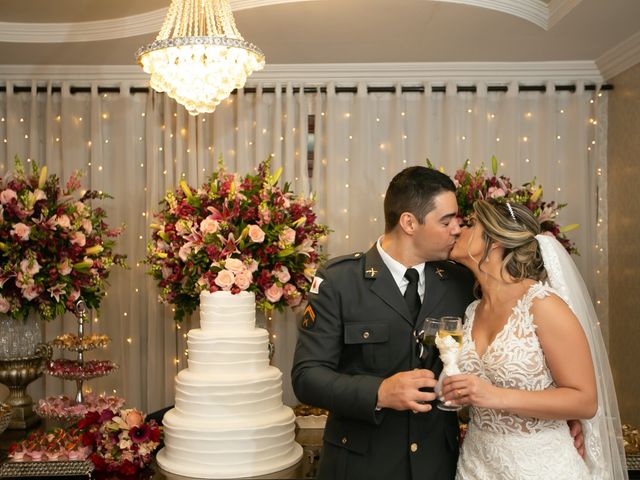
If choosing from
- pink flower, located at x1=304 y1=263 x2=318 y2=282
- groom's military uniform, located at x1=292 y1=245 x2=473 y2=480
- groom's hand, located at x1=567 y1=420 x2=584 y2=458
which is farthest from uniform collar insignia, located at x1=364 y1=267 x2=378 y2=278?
pink flower, located at x1=304 y1=263 x2=318 y2=282

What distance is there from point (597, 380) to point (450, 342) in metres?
0.71

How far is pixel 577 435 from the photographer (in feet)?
8.70

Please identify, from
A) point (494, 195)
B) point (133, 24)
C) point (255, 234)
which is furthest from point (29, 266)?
point (494, 195)

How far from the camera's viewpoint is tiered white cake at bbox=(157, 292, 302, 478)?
3.49m

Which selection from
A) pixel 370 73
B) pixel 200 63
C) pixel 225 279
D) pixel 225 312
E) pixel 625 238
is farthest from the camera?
pixel 370 73

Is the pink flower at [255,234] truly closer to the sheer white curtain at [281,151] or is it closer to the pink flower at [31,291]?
the pink flower at [31,291]

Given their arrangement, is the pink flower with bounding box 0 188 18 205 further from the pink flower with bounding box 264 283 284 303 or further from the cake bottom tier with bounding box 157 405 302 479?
the cake bottom tier with bounding box 157 405 302 479

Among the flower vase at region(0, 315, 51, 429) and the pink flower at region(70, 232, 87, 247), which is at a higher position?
the pink flower at region(70, 232, 87, 247)

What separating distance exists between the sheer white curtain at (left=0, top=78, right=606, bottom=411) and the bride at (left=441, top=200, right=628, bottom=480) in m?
3.06

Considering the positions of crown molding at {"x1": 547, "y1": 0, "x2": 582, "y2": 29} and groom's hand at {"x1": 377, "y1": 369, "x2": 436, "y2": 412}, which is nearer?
groom's hand at {"x1": 377, "y1": 369, "x2": 436, "y2": 412}

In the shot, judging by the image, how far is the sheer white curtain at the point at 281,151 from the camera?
5.74 m

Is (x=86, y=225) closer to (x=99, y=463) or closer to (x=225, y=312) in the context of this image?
(x=225, y=312)

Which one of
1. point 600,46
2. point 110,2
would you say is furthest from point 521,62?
point 110,2

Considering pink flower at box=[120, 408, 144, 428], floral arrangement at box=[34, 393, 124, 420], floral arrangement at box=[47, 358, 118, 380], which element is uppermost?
floral arrangement at box=[47, 358, 118, 380]
